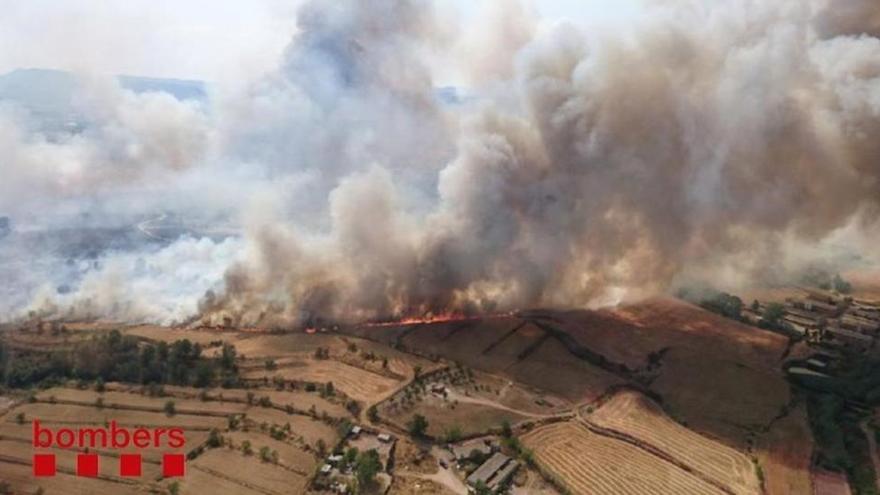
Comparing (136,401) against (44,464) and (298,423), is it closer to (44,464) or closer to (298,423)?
(44,464)

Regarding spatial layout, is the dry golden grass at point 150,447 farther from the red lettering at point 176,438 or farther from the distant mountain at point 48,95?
the distant mountain at point 48,95

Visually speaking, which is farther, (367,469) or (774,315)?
(774,315)

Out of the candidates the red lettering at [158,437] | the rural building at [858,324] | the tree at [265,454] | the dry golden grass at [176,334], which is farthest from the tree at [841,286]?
the red lettering at [158,437]

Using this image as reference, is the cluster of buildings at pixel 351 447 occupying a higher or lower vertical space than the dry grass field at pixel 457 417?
lower

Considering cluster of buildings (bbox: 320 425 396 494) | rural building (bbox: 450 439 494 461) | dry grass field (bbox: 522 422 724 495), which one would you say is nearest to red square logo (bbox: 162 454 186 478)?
cluster of buildings (bbox: 320 425 396 494)

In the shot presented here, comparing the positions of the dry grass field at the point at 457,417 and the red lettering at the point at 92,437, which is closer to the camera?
the red lettering at the point at 92,437

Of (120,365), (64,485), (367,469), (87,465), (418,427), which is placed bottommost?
(64,485)

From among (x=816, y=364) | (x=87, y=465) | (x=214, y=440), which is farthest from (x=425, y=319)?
(x=816, y=364)
